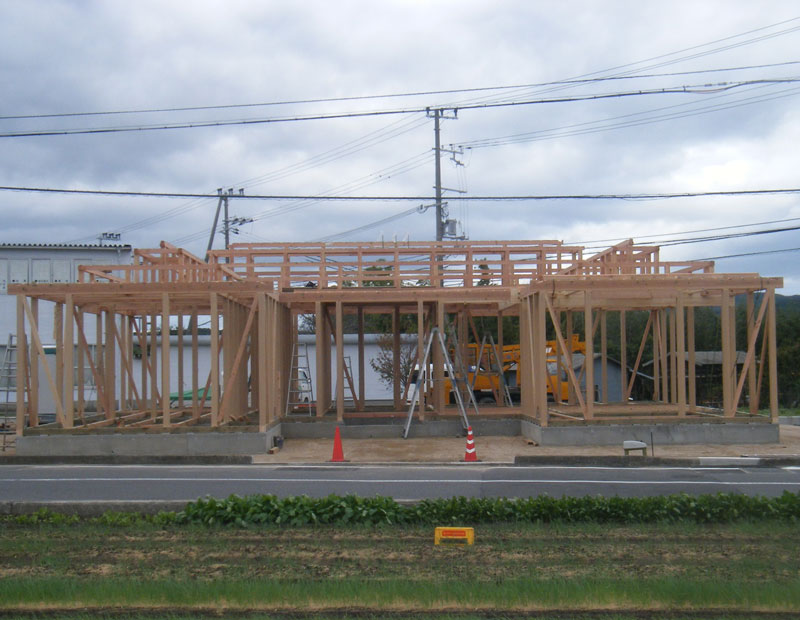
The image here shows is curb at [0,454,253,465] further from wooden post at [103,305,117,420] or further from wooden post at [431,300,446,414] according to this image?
wooden post at [431,300,446,414]

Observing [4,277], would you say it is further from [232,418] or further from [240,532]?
[240,532]

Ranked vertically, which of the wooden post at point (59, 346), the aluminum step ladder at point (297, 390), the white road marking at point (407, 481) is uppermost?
the wooden post at point (59, 346)

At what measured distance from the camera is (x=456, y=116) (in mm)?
33062

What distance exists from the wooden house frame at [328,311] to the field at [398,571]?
861cm

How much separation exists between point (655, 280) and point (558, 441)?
4233 millimetres

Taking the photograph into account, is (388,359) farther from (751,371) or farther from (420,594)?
(420,594)

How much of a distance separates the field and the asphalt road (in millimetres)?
2307

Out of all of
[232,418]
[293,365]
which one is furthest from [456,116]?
[232,418]

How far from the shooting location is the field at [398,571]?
623cm

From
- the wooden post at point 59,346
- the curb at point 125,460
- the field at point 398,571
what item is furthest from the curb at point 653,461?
the wooden post at point 59,346

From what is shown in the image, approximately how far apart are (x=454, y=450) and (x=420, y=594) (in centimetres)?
1104

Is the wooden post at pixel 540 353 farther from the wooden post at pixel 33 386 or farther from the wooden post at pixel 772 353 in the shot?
the wooden post at pixel 33 386

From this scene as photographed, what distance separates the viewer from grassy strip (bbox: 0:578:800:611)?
20.5 feet

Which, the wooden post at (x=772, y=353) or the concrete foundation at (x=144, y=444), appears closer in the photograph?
the concrete foundation at (x=144, y=444)
